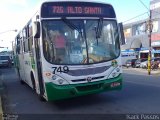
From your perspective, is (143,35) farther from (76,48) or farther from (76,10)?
(76,48)

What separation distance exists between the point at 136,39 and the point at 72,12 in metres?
43.0

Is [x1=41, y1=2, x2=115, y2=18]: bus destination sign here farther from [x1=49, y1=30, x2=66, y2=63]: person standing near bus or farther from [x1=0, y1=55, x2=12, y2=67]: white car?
[x1=0, y1=55, x2=12, y2=67]: white car

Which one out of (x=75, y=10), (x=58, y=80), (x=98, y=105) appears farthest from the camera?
(x=98, y=105)

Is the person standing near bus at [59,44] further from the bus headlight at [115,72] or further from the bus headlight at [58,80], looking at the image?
the bus headlight at [115,72]

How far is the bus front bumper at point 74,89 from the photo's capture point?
9.08 metres

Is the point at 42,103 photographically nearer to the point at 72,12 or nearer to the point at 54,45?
the point at 54,45

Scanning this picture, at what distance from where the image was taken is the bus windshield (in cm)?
918

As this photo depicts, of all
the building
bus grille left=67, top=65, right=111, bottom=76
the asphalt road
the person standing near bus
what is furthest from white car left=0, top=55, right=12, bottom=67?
bus grille left=67, top=65, right=111, bottom=76

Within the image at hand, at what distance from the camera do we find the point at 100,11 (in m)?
9.97

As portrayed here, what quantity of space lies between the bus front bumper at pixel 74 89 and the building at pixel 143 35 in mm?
32825

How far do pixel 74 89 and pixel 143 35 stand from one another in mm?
41727

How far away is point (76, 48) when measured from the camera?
9305 mm

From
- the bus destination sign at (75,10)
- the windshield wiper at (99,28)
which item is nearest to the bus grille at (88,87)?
the windshield wiper at (99,28)

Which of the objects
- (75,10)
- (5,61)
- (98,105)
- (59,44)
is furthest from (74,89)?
(5,61)
